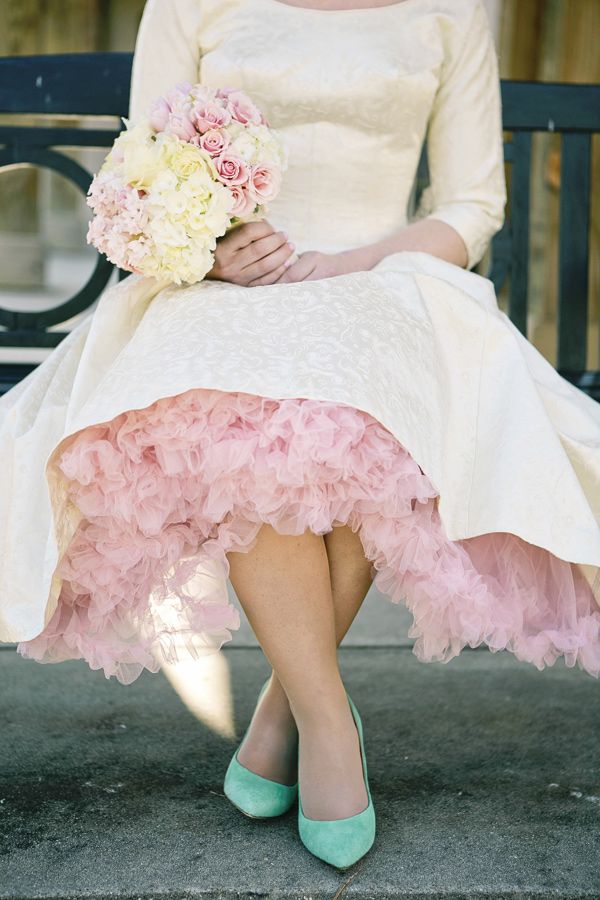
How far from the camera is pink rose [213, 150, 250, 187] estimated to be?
1.76m

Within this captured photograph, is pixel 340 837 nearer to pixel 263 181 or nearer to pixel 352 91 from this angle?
pixel 263 181

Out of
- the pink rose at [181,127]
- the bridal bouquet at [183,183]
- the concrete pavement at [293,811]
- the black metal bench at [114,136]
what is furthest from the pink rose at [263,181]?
the concrete pavement at [293,811]

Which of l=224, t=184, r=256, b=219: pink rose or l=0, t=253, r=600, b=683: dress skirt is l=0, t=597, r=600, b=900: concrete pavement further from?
l=224, t=184, r=256, b=219: pink rose

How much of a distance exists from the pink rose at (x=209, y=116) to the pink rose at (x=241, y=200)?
0.35 feet

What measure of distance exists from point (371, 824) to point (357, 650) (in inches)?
40.1

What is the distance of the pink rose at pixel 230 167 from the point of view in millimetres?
1756

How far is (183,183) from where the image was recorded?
1.72 meters

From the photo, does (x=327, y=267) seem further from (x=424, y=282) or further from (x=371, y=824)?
(x=371, y=824)

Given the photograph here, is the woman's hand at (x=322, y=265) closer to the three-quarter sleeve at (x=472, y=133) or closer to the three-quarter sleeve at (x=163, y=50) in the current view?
the three-quarter sleeve at (x=472, y=133)

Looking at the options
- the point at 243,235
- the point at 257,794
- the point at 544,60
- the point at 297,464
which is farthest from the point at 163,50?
the point at 544,60

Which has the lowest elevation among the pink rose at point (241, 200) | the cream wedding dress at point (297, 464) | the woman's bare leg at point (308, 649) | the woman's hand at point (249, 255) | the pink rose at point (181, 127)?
the woman's bare leg at point (308, 649)

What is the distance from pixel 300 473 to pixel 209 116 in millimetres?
682

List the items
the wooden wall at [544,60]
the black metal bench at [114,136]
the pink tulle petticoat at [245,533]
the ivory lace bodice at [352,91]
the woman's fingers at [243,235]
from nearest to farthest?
the pink tulle petticoat at [245,533]
the woman's fingers at [243,235]
the ivory lace bodice at [352,91]
the black metal bench at [114,136]
the wooden wall at [544,60]

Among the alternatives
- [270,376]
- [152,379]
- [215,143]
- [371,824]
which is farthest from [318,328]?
[371,824]
